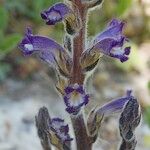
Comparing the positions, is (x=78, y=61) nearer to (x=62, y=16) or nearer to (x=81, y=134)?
(x=62, y=16)

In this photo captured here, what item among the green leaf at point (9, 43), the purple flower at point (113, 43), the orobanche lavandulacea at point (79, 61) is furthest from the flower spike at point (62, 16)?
the green leaf at point (9, 43)

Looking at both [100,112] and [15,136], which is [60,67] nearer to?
[100,112]

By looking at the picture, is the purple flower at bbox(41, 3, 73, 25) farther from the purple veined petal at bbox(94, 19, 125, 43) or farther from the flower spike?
the purple veined petal at bbox(94, 19, 125, 43)

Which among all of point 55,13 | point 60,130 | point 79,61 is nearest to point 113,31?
point 79,61

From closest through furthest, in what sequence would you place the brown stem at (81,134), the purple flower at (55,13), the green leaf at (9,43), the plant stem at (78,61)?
the purple flower at (55,13), the plant stem at (78,61), the brown stem at (81,134), the green leaf at (9,43)

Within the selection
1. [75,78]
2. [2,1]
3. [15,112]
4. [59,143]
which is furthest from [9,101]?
[75,78]

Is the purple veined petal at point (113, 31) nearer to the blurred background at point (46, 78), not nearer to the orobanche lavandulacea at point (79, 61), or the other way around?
the orobanche lavandulacea at point (79, 61)

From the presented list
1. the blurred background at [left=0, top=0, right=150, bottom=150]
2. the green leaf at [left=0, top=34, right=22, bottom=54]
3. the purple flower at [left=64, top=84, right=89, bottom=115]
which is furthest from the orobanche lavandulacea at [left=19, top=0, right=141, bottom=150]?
the blurred background at [left=0, top=0, right=150, bottom=150]
